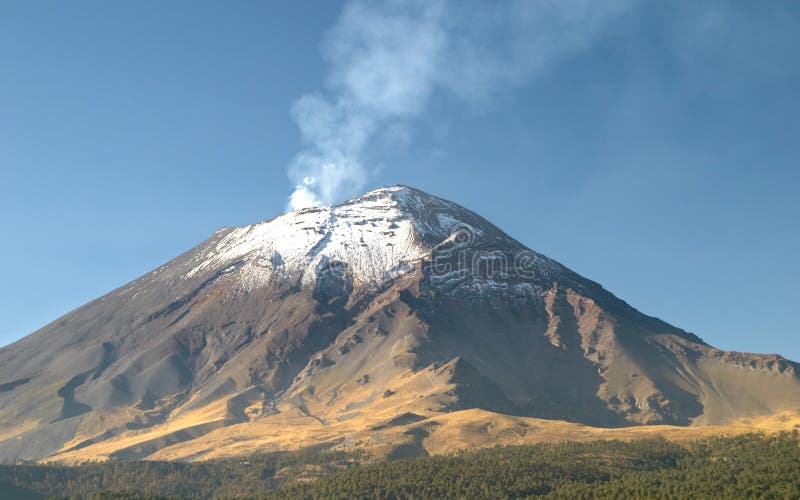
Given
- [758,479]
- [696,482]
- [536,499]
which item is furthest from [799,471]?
[536,499]

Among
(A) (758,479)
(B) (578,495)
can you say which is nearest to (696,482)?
(A) (758,479)

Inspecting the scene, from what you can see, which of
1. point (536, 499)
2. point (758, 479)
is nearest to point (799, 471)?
point (758, 479)

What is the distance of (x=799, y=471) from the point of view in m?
197

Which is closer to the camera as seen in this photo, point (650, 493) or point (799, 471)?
point (650, 493)

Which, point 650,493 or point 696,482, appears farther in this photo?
point 696,482

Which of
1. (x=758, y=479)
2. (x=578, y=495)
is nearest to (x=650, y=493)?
(x=578, y=495)

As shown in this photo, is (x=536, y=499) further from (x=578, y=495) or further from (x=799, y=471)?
(x=799, y=471)

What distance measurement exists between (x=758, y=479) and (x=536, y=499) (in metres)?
50.3

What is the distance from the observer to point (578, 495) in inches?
7530

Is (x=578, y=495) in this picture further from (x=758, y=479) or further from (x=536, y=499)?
(x=758, y=479)

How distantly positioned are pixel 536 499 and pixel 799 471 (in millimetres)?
61120

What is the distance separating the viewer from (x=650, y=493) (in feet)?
602

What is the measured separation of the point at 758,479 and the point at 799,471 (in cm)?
1121

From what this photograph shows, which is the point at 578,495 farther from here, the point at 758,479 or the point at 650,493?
the point at 758,479
